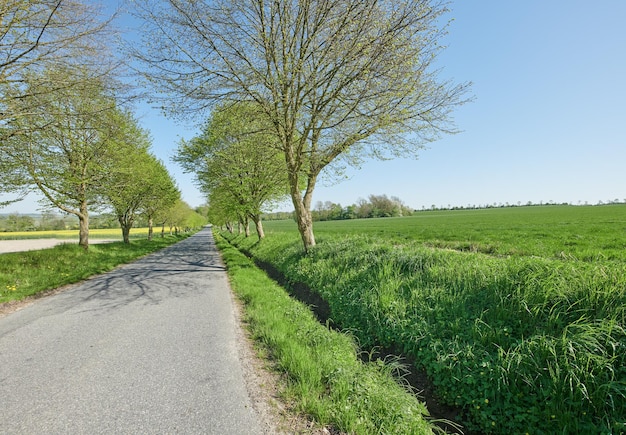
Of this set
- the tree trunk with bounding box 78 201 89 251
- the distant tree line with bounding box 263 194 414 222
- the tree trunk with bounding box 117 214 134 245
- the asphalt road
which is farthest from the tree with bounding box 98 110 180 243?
the distant tree line with bounding box 263 194 414 222

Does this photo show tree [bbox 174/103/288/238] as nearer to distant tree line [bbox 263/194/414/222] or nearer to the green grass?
the green grass

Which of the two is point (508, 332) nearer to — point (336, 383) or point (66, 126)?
point (336, 383)

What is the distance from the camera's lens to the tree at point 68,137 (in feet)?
21.6

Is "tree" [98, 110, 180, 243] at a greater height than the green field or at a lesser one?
greater

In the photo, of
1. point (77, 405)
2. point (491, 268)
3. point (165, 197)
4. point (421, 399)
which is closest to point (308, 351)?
point (421, 399)

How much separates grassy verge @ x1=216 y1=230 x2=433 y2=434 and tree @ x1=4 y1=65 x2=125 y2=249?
639 cm

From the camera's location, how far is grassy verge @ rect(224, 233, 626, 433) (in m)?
3.09

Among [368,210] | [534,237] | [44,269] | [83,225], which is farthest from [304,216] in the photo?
[368,210]

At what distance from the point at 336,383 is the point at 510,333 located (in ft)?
8.72

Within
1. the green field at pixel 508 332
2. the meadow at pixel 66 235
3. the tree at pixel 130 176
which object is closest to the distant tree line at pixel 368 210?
the meadow at pixel 66 235

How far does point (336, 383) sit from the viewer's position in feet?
11.1

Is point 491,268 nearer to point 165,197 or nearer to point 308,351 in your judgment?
point 308,351

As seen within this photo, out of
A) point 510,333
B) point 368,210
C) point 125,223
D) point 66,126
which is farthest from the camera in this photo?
point 368,210

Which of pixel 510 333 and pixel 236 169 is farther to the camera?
pixel 236 169
